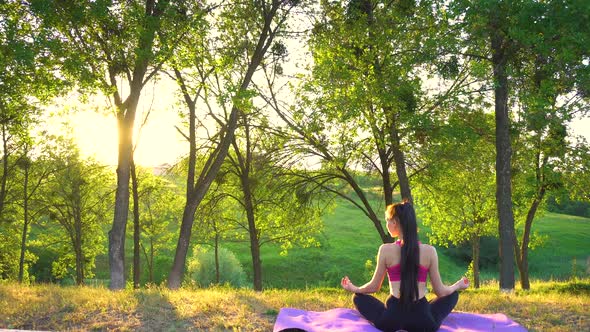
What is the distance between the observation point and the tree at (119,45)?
16.9 metres

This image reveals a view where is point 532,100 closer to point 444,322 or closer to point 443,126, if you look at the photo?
point 443,126

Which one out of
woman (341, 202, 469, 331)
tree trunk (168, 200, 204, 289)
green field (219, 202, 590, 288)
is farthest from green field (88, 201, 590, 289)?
woman (341, 202, 469, 331)

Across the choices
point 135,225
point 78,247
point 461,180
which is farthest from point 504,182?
point 78,247

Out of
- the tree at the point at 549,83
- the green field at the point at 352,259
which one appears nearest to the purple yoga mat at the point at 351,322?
the tree at the point at 549,83

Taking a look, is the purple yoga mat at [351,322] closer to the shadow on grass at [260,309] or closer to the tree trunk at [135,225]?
the shadow on grass at [260,309]

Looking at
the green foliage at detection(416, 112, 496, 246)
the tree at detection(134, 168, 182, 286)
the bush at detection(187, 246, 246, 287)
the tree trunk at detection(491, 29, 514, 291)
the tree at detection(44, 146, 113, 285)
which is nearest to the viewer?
the tree trunk at detection(491, 29, 514, 291)

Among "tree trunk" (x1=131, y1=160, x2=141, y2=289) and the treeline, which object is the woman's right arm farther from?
"tree trunk" (x1=131, y1=160, x2=141, y2=289)

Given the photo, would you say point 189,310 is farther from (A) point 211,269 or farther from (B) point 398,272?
(A) point 211,269

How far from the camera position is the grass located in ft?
30.9

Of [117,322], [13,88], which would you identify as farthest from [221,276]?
[117,322]

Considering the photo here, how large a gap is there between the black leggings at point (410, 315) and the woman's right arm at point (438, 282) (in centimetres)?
13

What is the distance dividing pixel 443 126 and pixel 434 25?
3.97 metres

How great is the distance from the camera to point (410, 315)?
23.9 ft

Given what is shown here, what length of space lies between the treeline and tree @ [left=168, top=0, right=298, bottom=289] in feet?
0.31
